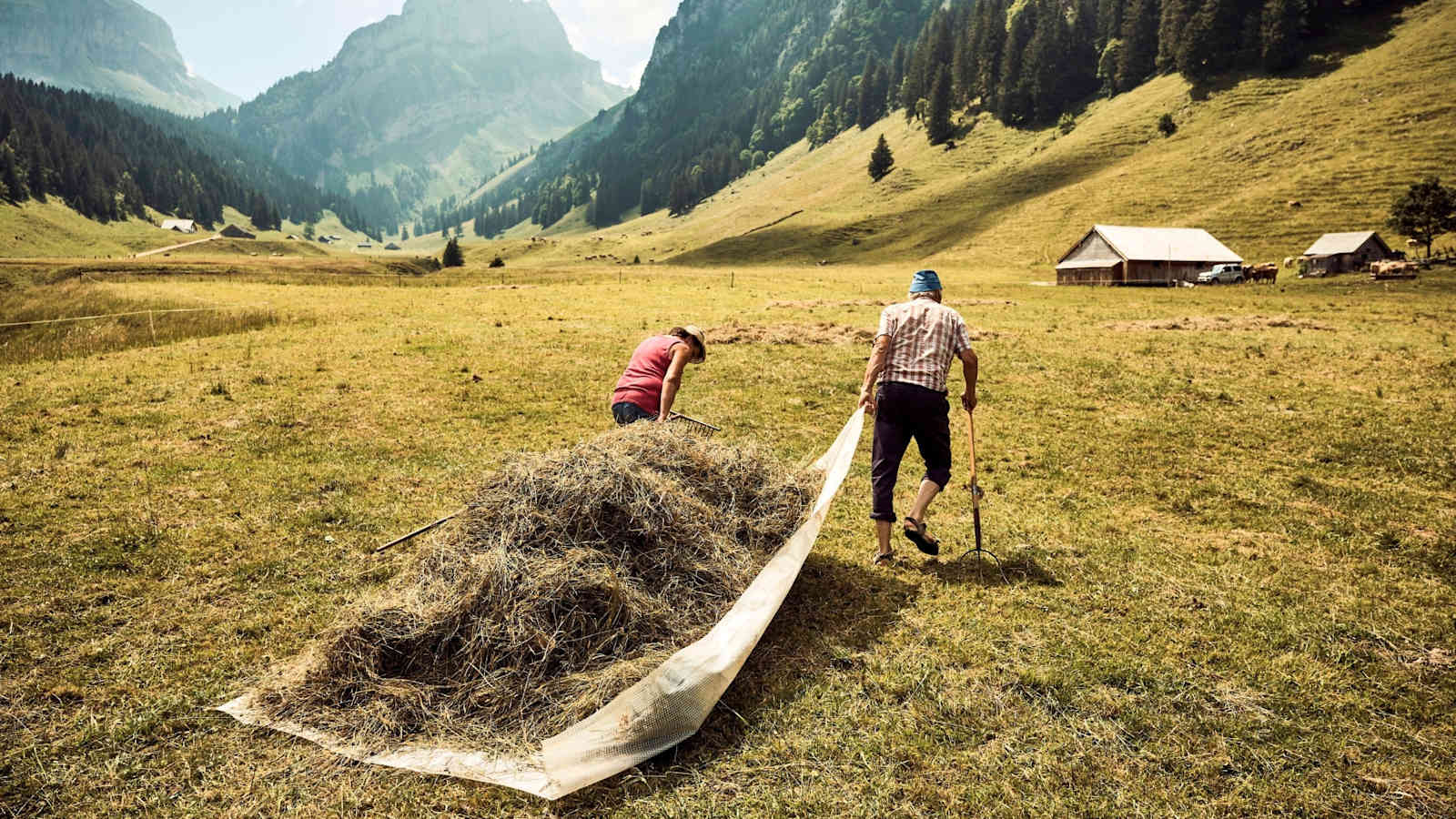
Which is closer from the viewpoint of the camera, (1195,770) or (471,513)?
(1195,770)

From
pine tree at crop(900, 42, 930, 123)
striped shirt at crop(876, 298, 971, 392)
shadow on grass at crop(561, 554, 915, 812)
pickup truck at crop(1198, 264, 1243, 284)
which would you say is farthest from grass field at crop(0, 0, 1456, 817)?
pine tree at crop(900, 42, 930, 123)

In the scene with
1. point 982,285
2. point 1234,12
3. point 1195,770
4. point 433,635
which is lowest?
point 1195,770

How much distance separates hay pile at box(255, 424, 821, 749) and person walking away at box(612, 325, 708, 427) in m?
1.58

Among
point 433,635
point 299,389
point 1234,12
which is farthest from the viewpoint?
point 1234,12

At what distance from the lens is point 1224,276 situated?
53.8 m

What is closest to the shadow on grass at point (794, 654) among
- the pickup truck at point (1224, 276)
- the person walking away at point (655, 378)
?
the person walking away at point (655, 378)

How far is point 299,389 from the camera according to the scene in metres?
17.0

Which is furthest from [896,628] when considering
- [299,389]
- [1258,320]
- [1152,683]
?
[1258,320]

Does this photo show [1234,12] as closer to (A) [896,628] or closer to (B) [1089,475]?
(B) [1089,475]

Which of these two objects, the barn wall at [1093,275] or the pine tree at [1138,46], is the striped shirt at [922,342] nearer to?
the barn wall at [1093,275]

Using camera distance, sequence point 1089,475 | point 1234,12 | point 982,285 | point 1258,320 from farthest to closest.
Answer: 1. point 1234,12
2. point 982,285
3. point 1258,320
4. point 1089,475

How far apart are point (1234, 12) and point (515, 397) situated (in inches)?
5646

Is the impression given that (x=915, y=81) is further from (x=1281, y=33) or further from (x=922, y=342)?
(x=922, y=342)

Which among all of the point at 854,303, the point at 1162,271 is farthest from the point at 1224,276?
the point at 854,303
